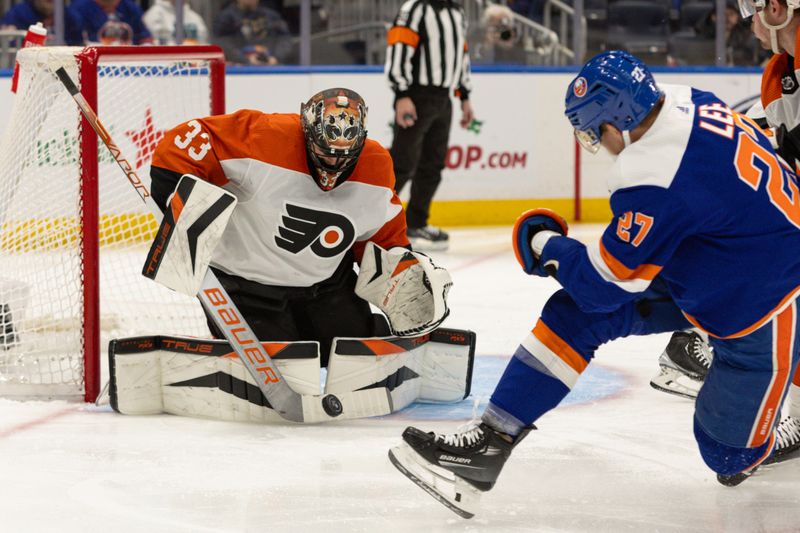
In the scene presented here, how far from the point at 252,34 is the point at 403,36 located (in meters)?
0.95

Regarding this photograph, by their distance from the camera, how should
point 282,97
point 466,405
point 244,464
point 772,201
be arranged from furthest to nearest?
point 282,97, point 466,405, point 244,464, point 772,201

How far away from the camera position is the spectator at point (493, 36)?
641 cm

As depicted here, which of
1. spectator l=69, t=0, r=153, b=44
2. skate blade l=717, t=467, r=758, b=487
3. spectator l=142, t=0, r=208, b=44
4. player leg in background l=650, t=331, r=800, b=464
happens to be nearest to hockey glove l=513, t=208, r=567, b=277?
skate blade l=717, t=467, r=758, b=487

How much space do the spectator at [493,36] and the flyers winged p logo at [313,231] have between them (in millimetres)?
3710

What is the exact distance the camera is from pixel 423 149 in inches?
227

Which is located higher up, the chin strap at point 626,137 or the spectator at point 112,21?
the spectator at point 112,21

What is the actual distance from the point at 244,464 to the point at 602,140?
3.16 feet

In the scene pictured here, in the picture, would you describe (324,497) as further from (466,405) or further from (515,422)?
(466,405)

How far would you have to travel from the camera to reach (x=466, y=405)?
2.97 meters

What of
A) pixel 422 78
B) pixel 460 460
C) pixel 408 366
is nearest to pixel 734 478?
pixel 460 460

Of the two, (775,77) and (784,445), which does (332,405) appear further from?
(775,77)

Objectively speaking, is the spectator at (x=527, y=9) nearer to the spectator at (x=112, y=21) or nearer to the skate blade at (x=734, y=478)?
the spectator at (x=112, y=21)

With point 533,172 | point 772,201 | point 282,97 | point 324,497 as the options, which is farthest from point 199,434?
point 533,172

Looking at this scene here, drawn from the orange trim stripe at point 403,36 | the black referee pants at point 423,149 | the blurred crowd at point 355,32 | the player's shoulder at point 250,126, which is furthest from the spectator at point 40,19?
the player's shoulder at point 250,126
